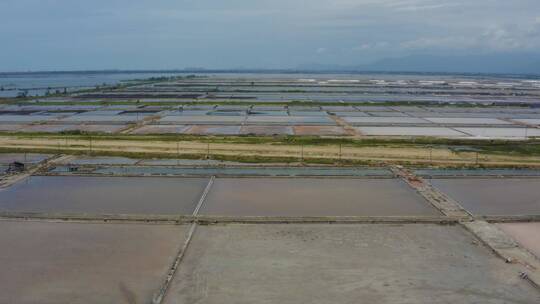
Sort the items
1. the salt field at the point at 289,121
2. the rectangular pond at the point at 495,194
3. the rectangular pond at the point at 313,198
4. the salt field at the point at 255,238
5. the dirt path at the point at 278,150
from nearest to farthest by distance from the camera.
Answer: the salt field at the point at 255,238 < the rectangular pond at the point at 313,198 < the rectangular pond at the point at 495,194 < the dirt path at the point at 278,150 < the salt field at the point at 289,121

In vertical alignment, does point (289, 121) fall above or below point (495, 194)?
above

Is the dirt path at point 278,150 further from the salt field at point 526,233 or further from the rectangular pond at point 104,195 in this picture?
the salt field at point 526,233

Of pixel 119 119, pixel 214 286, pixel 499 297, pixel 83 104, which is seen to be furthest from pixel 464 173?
pixel 83 104

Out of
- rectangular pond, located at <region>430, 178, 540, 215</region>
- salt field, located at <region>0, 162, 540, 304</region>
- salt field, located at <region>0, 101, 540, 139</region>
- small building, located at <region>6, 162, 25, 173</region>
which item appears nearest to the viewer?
salt field, located at <region>0, 162, 540, 304</region>

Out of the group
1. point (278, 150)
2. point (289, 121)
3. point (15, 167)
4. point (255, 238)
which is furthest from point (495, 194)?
point (289, 121)

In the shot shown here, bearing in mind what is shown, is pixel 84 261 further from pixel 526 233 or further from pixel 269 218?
pixel 526 233

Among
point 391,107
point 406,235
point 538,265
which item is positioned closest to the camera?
point 538,265

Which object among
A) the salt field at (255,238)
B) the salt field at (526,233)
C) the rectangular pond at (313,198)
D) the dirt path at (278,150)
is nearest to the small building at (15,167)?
the salt field at (255,238)

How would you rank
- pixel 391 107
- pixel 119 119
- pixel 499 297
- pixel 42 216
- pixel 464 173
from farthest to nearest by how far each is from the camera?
pixel 391 107
pixel 119 119
pixel 464 173
pixel 42 216
pixel 499 297

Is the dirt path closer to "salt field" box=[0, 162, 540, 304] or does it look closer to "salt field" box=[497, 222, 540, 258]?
"salt field" box=[0, 162, 540, 304]

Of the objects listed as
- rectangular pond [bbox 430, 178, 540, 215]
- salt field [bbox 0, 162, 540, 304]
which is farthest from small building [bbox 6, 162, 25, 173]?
rectangular pond [bbox 430, 178, 540, 215]

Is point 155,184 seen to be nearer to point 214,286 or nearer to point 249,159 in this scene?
point 249,159
